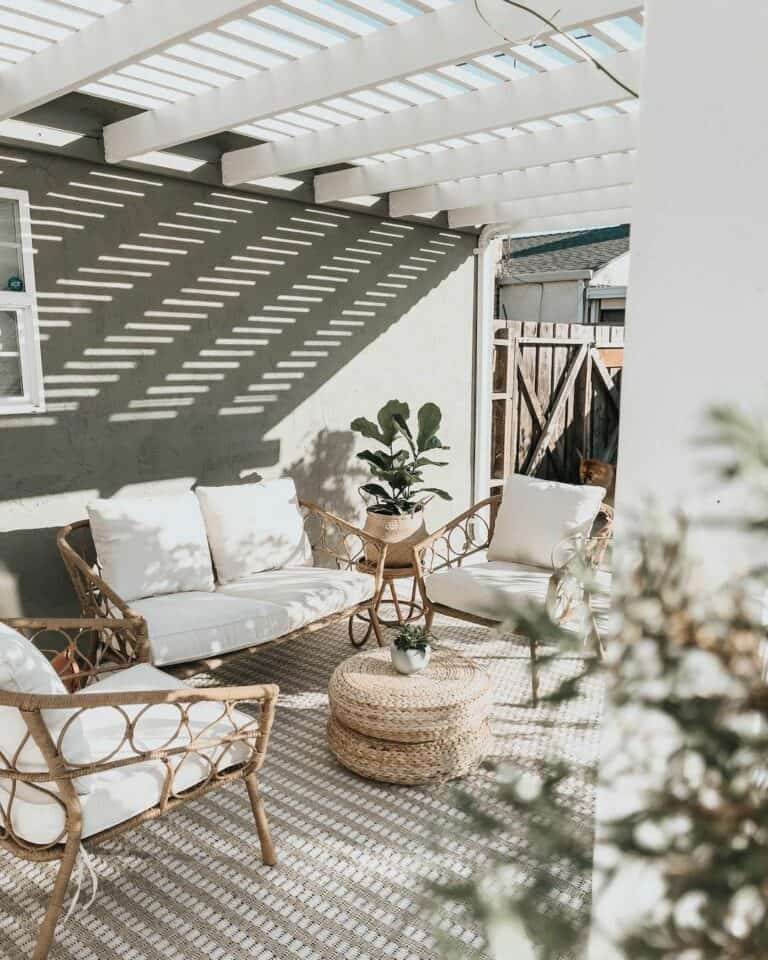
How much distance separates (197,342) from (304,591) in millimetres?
1759

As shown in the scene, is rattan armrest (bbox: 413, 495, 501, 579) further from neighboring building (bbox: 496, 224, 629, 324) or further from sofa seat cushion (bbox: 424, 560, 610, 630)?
neighboring building (bbox: 496, 224, 629, 324)

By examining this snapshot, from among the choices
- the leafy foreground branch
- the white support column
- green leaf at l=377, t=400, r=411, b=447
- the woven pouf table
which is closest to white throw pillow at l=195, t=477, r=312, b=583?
green leaf at l=377, t=400, r=411, b=447

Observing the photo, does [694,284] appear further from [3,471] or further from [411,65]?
[3,471]

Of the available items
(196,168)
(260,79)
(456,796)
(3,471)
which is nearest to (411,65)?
(260,79)

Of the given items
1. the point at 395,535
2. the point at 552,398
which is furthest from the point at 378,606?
the point at 552,398

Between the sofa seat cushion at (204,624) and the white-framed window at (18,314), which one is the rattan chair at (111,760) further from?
the white-framed window at (18,314)

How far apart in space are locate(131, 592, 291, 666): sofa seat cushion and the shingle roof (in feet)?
37.7

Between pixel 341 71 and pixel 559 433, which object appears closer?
pixel 341 71

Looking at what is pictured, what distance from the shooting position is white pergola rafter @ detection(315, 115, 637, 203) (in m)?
4.30

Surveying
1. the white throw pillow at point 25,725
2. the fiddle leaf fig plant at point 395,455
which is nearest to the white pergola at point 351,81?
the fiddle leaf fig plant at point 395,455

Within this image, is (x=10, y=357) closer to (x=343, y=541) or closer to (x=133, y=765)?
(x=343, y=541)

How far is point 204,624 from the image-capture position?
3789mm

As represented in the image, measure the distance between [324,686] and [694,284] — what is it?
12.3 ft

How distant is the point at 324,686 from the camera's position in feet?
14.3
